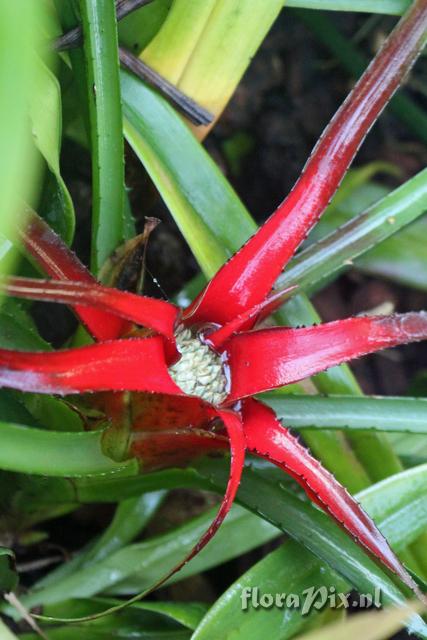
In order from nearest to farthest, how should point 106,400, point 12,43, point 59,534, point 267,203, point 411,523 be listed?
point 12,43 → point 106,400 → point 411,523 → point 59,534 → point 267,203

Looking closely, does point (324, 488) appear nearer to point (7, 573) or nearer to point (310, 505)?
point (310, 505)

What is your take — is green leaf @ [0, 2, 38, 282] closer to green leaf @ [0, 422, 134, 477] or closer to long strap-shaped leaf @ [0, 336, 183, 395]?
long strap-shaped leaf @ [0, 336, 183, 395]

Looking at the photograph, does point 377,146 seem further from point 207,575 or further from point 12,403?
point 12,403

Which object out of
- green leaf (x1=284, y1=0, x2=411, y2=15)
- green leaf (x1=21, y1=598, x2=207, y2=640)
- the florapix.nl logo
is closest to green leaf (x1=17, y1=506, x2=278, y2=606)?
green leaf (x1=21, y1=598, x2=207, y2=640)

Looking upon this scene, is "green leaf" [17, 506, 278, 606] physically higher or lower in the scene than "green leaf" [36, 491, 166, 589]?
lower

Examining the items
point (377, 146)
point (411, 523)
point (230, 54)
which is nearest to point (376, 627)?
point (411, 523)

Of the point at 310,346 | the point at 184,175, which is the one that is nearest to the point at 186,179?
the point at 184,175

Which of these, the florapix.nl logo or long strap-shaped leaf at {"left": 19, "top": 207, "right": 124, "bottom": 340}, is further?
the florapix.nl logo
